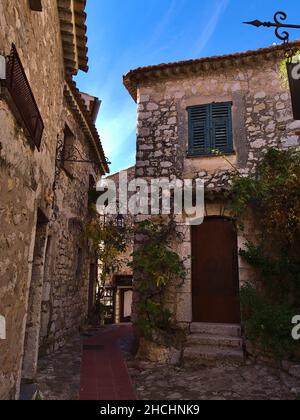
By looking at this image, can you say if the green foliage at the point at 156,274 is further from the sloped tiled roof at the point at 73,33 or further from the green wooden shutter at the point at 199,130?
the sloped tiled roof at the point at 73,33

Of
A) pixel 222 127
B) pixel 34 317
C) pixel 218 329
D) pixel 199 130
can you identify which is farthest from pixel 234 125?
pixel 34 317

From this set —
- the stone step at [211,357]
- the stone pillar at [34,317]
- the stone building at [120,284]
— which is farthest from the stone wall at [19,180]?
the stone building at [120,284]

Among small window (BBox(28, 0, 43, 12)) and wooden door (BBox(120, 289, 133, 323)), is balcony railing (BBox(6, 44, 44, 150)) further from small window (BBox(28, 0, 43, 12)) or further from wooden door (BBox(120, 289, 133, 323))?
wooden door (BBox(120, 289, 133, 323))

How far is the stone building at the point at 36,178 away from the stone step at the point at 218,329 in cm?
295

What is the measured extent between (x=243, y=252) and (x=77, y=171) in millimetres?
4886

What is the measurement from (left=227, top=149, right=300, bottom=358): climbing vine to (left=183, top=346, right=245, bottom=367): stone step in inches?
15.8

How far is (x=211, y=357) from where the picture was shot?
560 cm

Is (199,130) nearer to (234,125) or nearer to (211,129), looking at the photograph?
(211,129)

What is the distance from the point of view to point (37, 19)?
11.9 feet

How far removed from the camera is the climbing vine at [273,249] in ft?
17.2

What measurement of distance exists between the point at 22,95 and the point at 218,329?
5.28 m

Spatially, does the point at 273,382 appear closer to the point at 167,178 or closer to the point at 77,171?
the point at 167,178

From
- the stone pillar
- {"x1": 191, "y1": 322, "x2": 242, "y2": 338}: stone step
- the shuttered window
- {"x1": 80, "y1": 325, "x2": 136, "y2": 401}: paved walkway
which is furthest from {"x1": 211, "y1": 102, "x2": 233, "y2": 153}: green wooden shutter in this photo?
{"x1": 80, "y1": 325, "x2": 136, "y2": 401}: paved walkway
